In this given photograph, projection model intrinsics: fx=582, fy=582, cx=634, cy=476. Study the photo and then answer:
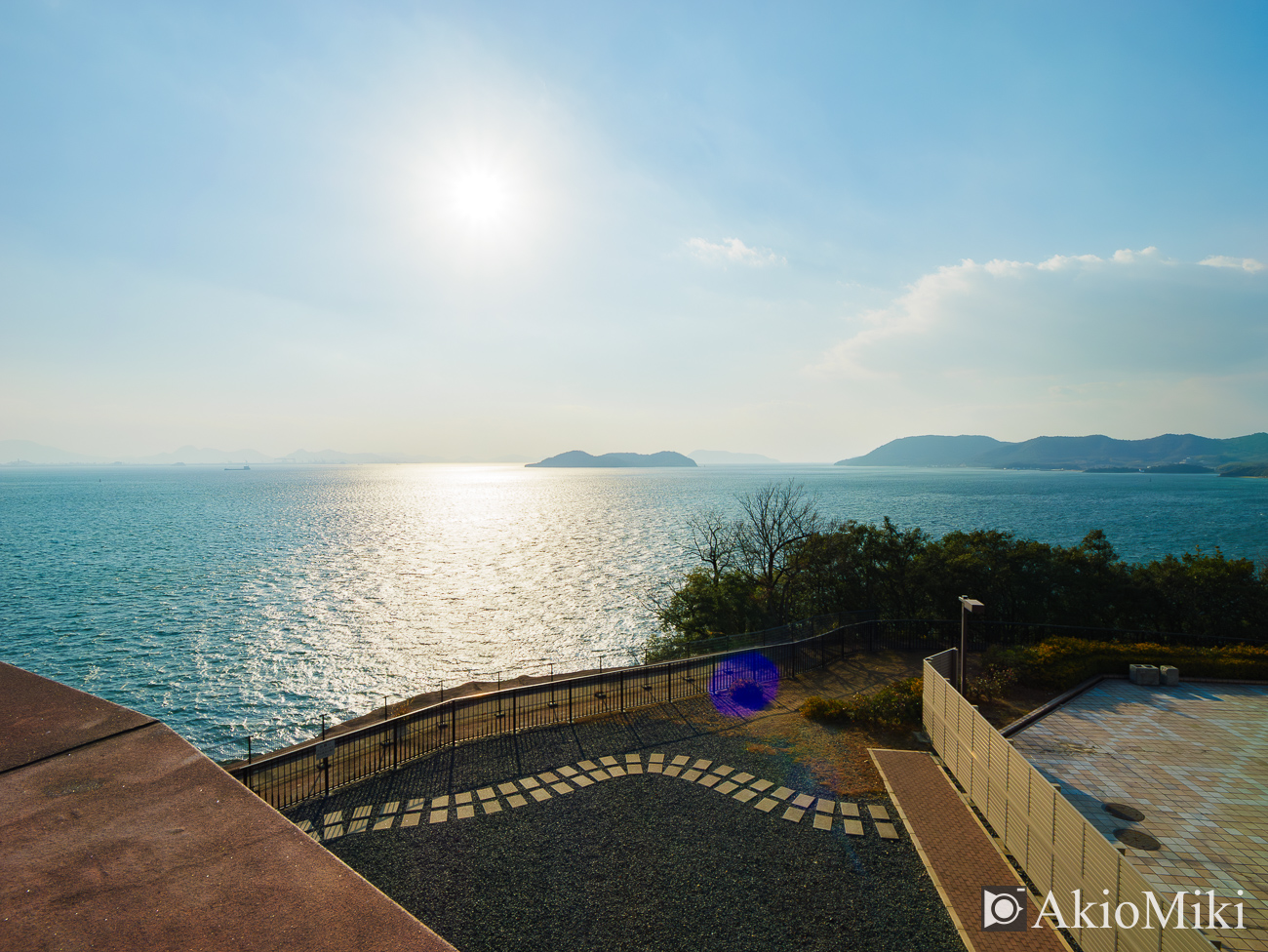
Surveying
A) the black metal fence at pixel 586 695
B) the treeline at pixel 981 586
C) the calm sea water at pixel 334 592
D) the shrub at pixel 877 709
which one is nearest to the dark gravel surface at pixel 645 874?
the black metal fence at pixel 586 695

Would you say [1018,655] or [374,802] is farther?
[1018,655]

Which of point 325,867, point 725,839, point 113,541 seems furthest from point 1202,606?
point 113,541

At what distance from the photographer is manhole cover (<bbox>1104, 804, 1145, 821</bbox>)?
1214 cm

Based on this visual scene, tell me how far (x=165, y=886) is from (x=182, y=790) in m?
0.83

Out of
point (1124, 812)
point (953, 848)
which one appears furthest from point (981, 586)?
point (953, 848)

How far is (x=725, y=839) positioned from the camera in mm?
12148

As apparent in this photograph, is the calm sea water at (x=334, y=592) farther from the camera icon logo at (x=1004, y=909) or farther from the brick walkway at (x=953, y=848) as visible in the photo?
the camera icon logo at (x=1004, y=909)

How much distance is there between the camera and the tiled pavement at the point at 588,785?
12883 mm

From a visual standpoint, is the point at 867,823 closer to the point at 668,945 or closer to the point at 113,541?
the point at 668,945

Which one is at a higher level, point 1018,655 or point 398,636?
point 1018,655

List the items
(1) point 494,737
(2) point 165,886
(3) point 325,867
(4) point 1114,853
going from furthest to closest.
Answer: (1) point 494,737, (4) point 1114,853, (3) point 325,867, (2) point 165,886

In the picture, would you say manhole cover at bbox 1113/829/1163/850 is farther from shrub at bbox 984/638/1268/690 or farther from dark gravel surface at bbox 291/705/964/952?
shrub at bbox 984/638/1268/690

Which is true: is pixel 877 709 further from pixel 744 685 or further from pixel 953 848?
pixel 953 848

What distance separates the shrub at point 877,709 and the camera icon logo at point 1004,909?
293 inches
